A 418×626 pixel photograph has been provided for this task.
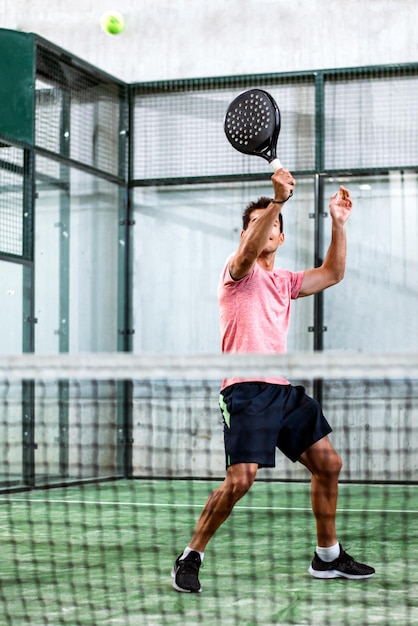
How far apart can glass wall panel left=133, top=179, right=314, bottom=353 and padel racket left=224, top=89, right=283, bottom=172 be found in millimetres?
4648

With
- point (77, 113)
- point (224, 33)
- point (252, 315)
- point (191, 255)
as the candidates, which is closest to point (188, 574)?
point (252, 315)

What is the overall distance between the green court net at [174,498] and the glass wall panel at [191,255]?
46cm

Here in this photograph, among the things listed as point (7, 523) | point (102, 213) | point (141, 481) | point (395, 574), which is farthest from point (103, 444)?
point (395, 574)

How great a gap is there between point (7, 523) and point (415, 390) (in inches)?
158

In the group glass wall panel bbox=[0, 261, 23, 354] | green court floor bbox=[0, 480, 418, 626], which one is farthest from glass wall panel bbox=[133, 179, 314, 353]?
green court floor bbox=[0, 480, 418, 626]

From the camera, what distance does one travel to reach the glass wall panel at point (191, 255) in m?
9.45

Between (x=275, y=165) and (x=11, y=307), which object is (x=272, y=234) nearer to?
(x=275, y=165)

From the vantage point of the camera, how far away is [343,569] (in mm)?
4480

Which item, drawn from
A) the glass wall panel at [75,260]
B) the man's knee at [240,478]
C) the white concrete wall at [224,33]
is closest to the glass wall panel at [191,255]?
the glass wall panel at [75,260]

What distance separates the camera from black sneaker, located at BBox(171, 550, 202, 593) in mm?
4191

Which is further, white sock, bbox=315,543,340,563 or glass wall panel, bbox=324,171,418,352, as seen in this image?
glass wall panel, bbox=324,171,418,352

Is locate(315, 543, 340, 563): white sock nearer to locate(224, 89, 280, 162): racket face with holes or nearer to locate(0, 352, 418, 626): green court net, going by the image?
locate(0, 352, 418, 626): green court net

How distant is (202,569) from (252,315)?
1.11m

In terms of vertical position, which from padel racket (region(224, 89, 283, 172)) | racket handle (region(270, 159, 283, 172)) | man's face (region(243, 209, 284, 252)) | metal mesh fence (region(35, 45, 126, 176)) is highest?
metal mesh fence (region(35, 45, 126, 176))
